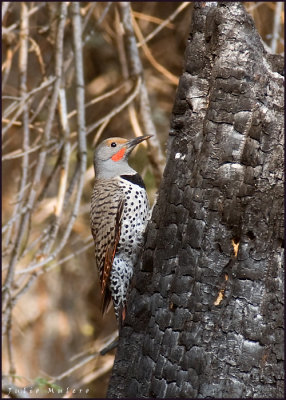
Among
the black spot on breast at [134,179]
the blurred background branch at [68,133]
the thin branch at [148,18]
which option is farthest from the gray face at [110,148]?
the thin branch at [148,18]

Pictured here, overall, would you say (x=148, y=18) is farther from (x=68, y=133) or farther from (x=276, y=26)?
(x=68, y=133)

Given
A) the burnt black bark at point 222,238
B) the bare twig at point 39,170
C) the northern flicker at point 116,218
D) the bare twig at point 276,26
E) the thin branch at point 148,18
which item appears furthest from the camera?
the thin branch at point 148,18

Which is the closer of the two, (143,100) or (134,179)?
(134,179)

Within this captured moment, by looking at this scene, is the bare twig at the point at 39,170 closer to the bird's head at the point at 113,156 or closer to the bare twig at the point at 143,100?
the bare twig at the point at 143,100

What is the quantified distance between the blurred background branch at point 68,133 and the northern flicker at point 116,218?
0.80m

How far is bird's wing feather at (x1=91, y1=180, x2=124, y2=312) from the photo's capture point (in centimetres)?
327

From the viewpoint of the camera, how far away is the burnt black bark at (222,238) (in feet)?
7.20

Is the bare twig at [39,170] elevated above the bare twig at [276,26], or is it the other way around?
the bare twig at [276,26]

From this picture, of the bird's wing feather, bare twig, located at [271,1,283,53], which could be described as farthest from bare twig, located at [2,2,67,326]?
bare twig, located at [271,1,283,53]

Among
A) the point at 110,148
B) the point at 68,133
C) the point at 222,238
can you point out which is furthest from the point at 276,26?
the point at 222,238

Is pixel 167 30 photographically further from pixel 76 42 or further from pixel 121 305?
pixel 121 305

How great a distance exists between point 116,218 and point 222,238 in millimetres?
1146

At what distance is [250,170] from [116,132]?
4.03m

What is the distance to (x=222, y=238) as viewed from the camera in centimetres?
228
